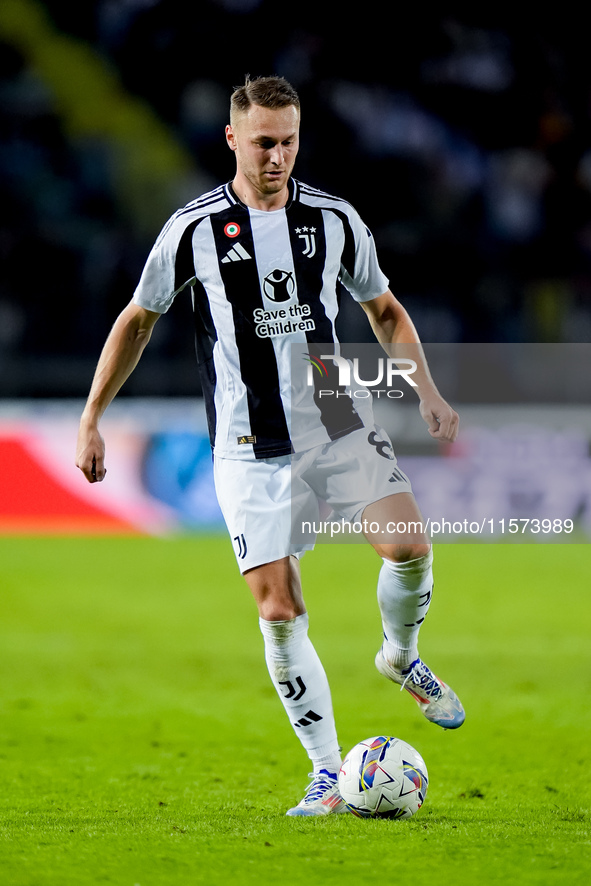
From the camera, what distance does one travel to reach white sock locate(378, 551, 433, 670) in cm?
394

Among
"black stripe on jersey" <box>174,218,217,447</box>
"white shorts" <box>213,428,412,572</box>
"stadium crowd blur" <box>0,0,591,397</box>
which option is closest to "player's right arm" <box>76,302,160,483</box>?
"black stripe on jersey" <box>174,218,217,447</box>

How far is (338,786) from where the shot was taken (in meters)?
3.88

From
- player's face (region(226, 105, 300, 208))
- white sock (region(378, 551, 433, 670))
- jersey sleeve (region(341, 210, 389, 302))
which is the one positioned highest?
player's face (region(226, 105, 300, 208))

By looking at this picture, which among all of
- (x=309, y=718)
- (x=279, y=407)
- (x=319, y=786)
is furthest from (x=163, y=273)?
(x=319, y=786)

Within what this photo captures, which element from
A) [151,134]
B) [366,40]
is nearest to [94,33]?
[151,134]

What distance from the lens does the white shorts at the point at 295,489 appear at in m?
3.88

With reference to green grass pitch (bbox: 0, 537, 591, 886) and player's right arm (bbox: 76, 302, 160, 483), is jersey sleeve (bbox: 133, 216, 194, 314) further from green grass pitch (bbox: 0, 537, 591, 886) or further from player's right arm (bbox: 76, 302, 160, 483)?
green grass pitch (bbox: 0, 537, 591, 886)

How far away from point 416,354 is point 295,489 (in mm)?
708

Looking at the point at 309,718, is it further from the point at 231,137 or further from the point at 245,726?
the point at 231,137

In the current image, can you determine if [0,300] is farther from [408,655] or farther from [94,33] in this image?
[408,655]

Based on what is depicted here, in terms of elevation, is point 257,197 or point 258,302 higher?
point 257,197

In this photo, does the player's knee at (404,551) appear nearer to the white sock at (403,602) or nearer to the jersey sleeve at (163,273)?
the white sock at (403,602)

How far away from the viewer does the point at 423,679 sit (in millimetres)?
4129

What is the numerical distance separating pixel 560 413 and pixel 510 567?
1.72m
